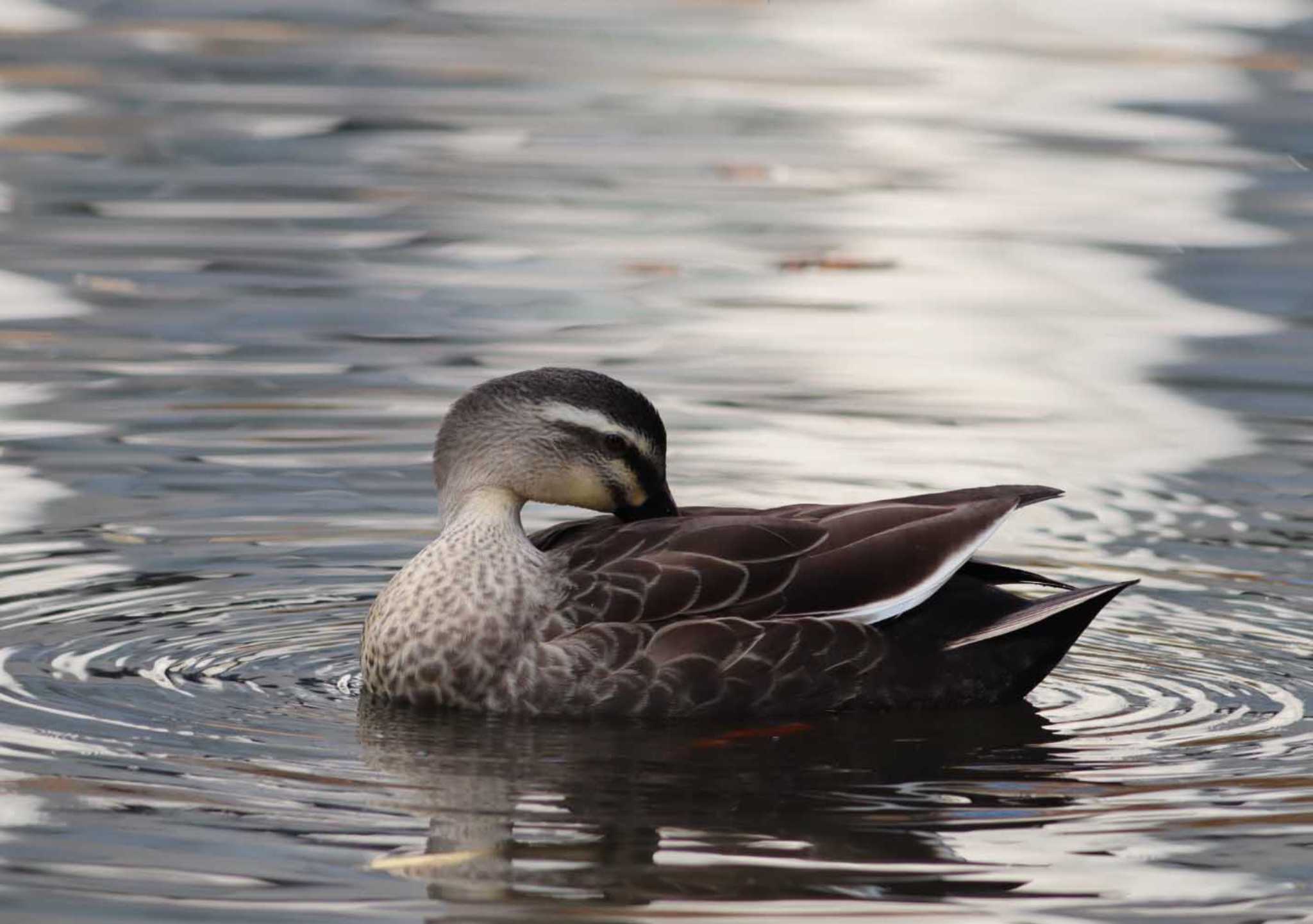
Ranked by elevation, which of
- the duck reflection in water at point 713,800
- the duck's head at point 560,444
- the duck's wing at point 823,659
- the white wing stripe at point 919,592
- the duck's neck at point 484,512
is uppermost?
the duck's head at point 560,444

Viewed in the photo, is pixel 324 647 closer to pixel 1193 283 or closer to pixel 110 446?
pixel 110 446

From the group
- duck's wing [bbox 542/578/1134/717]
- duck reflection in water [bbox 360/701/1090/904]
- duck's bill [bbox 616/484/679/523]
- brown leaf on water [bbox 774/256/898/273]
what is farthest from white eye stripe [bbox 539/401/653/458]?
brown leaf on water [bbox 774/256/898/273]

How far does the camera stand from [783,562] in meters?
8.81

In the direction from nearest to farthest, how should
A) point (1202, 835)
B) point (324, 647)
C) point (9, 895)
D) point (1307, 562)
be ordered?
point (9, 895)
point (1202, 835)
point (324, 647)
point (1307, 562)

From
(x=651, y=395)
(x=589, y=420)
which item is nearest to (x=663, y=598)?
(x=589, y=420)

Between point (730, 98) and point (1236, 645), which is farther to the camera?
point (730, 98)

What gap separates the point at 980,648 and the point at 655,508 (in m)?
1.21

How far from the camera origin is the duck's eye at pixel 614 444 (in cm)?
900

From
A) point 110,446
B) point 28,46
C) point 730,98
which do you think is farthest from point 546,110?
point 110,446

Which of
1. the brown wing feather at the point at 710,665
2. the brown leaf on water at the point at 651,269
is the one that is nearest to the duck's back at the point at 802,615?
the brown wing feather at the point at 710,665

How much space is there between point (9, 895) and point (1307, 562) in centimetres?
571

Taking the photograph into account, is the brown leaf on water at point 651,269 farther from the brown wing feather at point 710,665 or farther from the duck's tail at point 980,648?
the brown wing feather at point 710,665

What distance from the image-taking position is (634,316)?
574 inches

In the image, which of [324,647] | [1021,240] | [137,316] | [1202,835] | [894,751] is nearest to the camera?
[1202,835]
